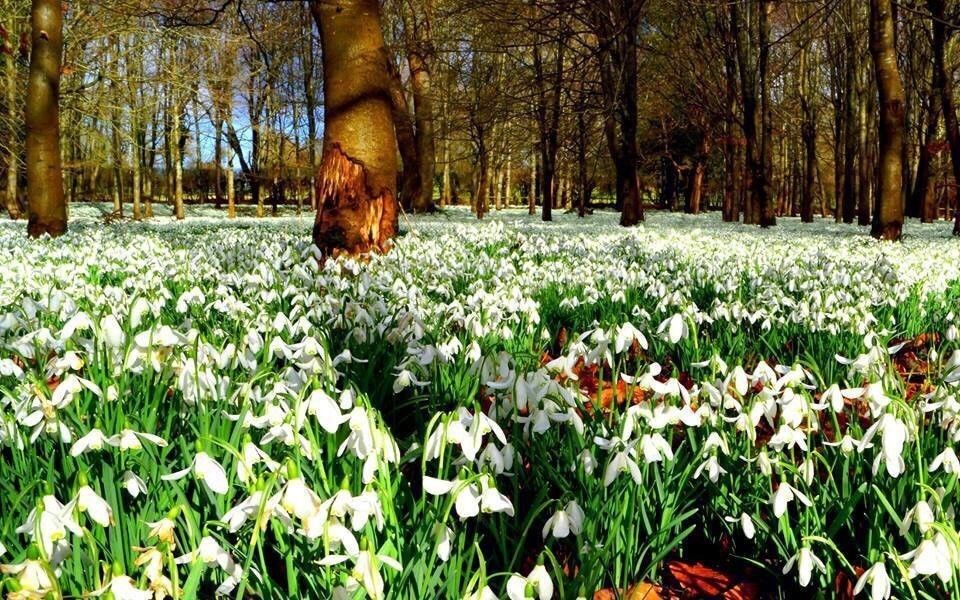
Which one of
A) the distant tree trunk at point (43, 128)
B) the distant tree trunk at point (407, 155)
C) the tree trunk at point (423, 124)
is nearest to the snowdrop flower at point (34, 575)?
the distant tree trunk at point (43, 128)

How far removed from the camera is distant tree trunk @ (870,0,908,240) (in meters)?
11.9

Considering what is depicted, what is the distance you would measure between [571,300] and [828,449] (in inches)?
80.5

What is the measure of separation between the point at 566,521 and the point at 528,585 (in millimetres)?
303

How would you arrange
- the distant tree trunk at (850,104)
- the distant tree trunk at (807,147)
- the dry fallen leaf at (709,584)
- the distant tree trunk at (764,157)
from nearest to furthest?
the dry fallen leaf at (709,584) < the distant tree trunk at (764,157) < the distant tree trunk at (850,104) < the distant tree trunk at (807,147)

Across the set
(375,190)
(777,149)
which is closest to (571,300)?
(375,190)

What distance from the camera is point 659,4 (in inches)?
872

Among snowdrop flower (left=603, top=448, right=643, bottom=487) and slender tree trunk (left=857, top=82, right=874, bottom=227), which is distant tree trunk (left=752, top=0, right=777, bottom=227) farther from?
snowdrop flower (left=603, top=448, right=643, bottom=487)

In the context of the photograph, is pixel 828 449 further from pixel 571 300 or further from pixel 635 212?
pixel 635 212

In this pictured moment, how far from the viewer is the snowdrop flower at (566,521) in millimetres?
1348

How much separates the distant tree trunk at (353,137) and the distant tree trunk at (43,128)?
224 inches

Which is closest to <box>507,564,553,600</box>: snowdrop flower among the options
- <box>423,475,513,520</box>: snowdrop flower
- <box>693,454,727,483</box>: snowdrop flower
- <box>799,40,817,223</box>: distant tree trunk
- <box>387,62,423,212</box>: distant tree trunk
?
<box>423,475,513,520</box>: snowdrop flower

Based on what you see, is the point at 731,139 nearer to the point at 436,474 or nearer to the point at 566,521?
the point at 436,474

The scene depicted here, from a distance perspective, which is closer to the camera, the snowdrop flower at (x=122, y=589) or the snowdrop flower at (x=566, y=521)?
the snowdrop flower at (x=122, y=589)

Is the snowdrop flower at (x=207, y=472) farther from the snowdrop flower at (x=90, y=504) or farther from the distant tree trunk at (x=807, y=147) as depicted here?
the distant tree trunk at (x=807, y=147)
